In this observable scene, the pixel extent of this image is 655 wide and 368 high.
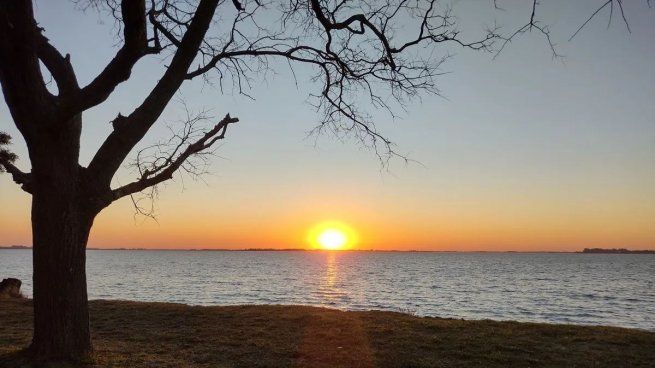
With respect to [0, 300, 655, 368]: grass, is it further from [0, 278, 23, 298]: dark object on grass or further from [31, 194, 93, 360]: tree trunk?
[0, 278, 23, 298]: dark object on grass

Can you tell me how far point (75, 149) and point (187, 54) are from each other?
2.18m

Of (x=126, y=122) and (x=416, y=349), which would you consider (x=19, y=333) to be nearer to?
(x=126, y=122)

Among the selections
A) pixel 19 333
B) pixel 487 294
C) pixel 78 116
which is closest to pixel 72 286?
pixel 78 116

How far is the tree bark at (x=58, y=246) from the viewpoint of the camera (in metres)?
7.37

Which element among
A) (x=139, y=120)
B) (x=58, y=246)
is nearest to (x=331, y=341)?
(x=58, y=246)

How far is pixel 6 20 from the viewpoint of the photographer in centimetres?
677

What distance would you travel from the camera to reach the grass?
9.19 metres

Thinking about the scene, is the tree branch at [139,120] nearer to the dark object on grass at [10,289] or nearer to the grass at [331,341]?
the grass at [331,341]

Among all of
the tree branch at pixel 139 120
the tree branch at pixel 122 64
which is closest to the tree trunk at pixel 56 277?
the tree branch at pixel 139 120

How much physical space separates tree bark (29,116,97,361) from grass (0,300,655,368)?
1.66 ft

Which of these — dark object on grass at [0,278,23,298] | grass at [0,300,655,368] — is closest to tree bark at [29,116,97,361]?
grass at [0,300,655,368]

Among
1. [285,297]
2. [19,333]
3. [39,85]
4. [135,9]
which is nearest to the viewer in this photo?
[135,9]

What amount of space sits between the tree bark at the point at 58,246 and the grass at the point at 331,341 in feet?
1.66

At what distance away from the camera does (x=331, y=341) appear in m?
11.1
